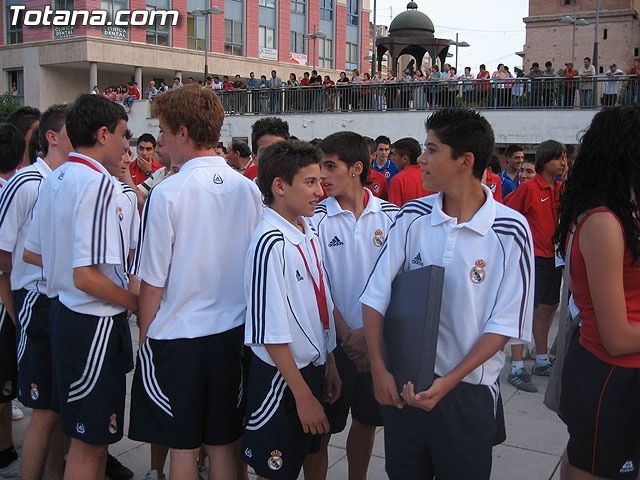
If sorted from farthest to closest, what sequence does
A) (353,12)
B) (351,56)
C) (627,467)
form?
(353,12)
(351,56)
(627,467)

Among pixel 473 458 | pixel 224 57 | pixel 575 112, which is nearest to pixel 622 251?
pixel 473 458

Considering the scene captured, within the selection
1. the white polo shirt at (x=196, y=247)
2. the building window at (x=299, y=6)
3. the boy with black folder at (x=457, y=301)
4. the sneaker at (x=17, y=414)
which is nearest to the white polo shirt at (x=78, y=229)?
the white polo shirt at (x=196, y=247)

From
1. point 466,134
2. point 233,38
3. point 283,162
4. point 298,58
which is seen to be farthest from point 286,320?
point 298,58

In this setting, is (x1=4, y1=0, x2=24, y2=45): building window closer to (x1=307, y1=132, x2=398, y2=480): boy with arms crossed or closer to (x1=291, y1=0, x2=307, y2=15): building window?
(x1=291, y1=0, x2=307, y2=15): building window

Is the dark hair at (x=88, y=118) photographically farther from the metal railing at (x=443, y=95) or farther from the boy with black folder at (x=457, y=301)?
the metal railing at (x=443, y=95)

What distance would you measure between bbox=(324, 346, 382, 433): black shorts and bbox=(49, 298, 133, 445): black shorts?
43.2 inches

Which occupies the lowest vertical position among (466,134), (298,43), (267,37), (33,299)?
(33,299)

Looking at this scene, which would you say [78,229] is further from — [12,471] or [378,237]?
[12,471]

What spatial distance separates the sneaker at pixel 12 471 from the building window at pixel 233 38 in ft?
144

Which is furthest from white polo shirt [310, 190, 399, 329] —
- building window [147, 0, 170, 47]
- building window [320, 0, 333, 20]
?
building window [320, 0, 333, 20]

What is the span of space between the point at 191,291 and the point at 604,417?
1789mm

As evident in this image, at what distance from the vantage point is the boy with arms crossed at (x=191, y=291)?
10.4 feet

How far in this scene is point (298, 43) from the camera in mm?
49938

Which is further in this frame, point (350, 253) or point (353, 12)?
point (353, 12)
